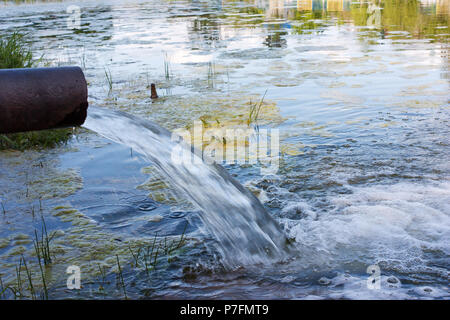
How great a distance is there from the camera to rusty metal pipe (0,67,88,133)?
183cm

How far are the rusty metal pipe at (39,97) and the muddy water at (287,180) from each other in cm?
80

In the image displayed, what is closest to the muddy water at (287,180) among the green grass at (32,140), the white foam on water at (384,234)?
the white foam on water at (384,234)

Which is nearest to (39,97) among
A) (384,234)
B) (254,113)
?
(384,234)

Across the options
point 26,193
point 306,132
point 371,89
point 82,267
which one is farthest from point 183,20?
point 82,267

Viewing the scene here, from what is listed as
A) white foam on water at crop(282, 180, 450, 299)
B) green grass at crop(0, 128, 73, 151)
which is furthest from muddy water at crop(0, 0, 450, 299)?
green grass at crop(0, 128, 73, 151)

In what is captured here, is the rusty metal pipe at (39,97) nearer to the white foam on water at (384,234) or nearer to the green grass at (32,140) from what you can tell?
the white foam on water at (384,234)

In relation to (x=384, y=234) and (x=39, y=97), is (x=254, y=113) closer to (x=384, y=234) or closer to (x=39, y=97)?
(x=384, y=234)

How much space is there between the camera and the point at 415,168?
11.5 ft

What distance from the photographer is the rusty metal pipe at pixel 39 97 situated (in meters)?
1.83

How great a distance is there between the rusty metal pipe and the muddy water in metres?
0.80
